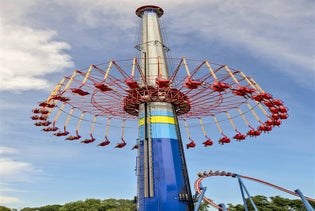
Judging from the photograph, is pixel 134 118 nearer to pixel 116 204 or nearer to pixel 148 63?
Result: pixel 148 63

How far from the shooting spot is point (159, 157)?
29.3 metres

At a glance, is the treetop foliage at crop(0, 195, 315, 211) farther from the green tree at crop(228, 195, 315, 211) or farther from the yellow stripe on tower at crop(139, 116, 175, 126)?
the yellow stripe on tower at crop(139, 116, 175, 126)

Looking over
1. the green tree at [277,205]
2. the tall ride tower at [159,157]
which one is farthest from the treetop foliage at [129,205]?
the tall ride tower at [159,157]

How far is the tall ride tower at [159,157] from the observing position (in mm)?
27984

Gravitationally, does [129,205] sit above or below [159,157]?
above

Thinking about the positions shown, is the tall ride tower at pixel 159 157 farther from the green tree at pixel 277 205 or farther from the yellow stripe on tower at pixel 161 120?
the green tree at pixel 277 205

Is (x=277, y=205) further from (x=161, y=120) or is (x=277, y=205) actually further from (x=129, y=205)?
(x=161, y=120)

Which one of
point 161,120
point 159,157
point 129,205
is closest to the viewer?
point 159,157

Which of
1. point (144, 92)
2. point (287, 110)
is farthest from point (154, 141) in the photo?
point (287, 110)

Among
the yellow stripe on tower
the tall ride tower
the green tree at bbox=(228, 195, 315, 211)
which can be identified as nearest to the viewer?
the tall ride tower

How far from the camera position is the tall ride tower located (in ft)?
91.8

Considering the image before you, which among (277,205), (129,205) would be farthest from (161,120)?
(129,205)

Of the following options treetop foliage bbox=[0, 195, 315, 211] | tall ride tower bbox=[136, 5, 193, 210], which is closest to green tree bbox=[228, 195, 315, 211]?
treetop foliage bbox=[0, 195, 315, 211]

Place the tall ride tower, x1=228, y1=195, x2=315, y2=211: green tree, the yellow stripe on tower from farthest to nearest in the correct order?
x1=228, y1=195, x2=315, y2=211: green tree < the yellow stripe on tower < the tall ride tower
